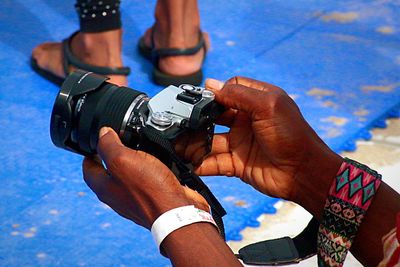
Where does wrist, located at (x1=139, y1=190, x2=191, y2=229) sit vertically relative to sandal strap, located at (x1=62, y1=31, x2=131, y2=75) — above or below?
above

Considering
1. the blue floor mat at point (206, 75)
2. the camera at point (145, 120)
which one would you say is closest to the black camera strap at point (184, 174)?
the camera at point (145, 120)

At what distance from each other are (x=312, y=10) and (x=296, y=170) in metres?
1.61

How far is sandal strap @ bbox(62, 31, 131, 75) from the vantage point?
82.5 inches

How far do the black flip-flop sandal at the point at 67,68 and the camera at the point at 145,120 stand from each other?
910mm

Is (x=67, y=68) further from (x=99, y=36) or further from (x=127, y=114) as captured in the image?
(x=127, y=114)

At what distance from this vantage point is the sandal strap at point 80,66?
210cm

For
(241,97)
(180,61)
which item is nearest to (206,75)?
(180,61)

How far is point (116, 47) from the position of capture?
2113 mm

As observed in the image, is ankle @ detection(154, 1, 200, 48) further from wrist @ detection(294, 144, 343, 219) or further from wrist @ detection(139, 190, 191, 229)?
wrist @ detection(139, 190, 191, 229)

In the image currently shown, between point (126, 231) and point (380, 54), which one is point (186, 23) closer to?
point (380, 54)

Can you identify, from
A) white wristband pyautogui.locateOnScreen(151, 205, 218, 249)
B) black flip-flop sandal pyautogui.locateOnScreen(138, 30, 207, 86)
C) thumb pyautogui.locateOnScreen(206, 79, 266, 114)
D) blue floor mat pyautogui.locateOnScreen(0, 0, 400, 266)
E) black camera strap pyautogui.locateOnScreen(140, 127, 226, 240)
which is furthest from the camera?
black flip-flop sandal pyautogui.locateOnScreen(138, 30, 207, 86)

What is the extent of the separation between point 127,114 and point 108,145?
0.09m

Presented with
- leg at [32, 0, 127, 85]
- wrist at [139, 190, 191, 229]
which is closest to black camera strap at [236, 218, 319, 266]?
wrist at [139, 190, 191, 229]

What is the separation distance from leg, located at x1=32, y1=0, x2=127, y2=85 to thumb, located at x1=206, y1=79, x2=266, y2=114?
929 millimetres
